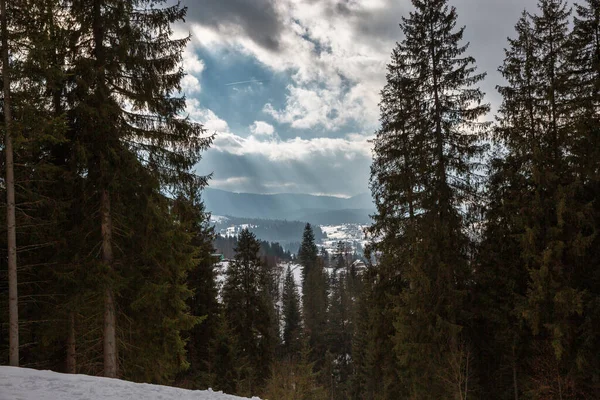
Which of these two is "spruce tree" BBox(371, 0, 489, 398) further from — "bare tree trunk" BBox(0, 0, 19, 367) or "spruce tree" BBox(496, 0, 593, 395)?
"bare tree trunk" BBox(0, 0, 19, 367)

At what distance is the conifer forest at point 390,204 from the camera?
28.8ft

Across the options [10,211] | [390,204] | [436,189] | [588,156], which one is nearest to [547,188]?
[588,156]

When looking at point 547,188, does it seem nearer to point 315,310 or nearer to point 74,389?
point 74,389

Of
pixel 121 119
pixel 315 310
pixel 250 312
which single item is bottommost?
pixel 315 310

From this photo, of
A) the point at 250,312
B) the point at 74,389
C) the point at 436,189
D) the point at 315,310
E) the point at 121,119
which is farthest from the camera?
the point at 315,310

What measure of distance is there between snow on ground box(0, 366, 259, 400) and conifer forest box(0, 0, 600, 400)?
7.41 ft

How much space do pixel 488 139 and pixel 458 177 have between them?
1736mm

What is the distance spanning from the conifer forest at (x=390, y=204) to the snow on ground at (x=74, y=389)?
7.41ft

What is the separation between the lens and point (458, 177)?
1249cm

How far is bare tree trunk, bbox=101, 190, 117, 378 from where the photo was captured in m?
9.24

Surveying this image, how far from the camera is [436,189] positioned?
12445 millimetres

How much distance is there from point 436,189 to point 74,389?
11.6 m

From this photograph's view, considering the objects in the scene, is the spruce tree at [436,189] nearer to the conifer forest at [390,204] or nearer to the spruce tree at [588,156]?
the conifer forest at [390,204]

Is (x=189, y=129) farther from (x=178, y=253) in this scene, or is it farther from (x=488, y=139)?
(x=488, y=139)
